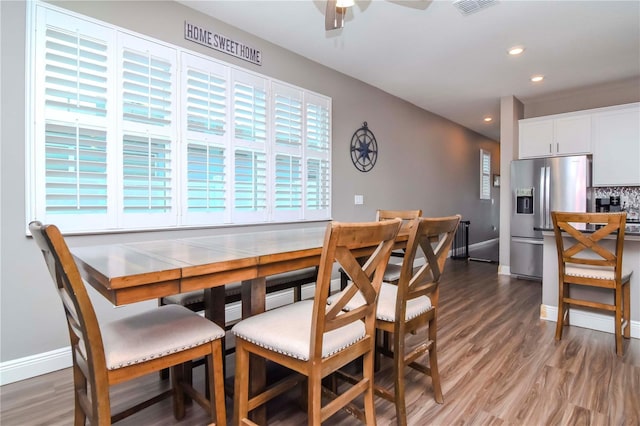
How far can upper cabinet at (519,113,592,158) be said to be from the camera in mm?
4539

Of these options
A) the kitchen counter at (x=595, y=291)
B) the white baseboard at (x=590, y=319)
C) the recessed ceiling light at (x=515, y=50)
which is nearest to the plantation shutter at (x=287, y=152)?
the recessed ceiling light at (x=515, y=50)

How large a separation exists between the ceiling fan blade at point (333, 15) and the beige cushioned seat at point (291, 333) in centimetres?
191

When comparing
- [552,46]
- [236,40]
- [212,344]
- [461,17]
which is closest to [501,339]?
[212,344]

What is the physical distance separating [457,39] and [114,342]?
368cm

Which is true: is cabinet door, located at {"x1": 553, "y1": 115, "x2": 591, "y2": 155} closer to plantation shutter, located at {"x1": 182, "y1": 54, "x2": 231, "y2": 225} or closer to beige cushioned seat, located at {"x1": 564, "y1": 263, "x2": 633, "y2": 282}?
beige cushioned seat, located at {"x1": 564, "y1": 263, "x2": 633, "y2": 282}

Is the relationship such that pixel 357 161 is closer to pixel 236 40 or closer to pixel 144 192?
pixel 236 40

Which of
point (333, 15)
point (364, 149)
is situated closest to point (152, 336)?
point (333, 15)

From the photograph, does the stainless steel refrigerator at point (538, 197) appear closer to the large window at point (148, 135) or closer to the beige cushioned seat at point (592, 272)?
the beige cushioned seat at point (592, 272)

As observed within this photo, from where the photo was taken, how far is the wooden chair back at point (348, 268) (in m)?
1.15

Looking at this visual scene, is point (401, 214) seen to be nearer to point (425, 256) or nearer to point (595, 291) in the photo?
point (425, 256)

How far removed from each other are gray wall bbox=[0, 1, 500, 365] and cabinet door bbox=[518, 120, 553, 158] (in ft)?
4.82

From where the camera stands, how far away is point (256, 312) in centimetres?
158

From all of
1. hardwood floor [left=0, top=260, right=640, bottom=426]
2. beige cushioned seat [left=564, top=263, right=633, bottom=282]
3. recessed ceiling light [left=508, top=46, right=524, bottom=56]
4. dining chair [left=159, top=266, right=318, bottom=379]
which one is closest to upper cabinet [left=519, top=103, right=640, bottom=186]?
recessed ceiling light [left=508, top=46, right=524, bottom=56]

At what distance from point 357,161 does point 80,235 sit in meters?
3.14
